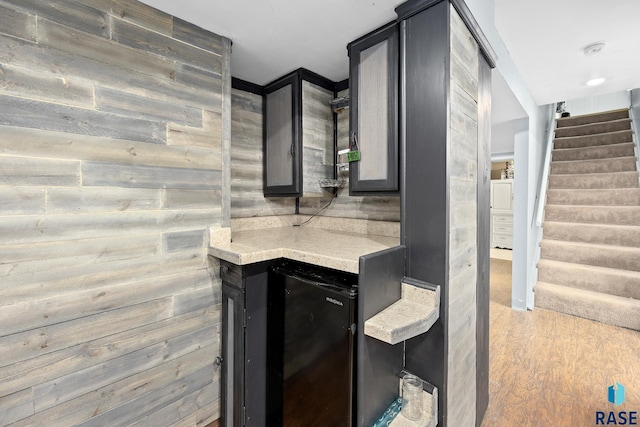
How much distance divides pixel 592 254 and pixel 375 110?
13.1ft

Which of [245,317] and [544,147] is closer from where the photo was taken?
[245,317]

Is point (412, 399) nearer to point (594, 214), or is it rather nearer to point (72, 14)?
point (72, 14)

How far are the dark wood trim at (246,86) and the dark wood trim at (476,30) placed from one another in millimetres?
1575

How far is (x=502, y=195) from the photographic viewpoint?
7.00m

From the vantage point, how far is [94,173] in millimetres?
1280

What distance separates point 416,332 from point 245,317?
0.89m

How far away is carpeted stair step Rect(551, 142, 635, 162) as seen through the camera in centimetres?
434

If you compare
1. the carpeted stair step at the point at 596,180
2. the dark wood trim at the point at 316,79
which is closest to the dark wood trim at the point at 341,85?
the dark wood trim at the point at 316,79

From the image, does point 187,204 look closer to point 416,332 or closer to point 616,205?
point 416,332

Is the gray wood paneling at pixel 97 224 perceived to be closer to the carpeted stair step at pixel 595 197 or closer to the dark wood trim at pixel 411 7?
the dark wood trim at pixel 411 7

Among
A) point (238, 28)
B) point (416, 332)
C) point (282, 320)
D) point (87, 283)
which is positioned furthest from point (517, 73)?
point (87, 283)

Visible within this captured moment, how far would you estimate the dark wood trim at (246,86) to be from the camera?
2208 millimetres

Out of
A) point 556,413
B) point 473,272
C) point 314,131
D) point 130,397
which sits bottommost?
point 556,413

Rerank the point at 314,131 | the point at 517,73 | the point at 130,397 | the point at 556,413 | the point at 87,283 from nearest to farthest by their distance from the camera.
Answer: the point at 87,283, the point at 130,397, the point at 556,413, the point at 314,131, the point at 517,73
